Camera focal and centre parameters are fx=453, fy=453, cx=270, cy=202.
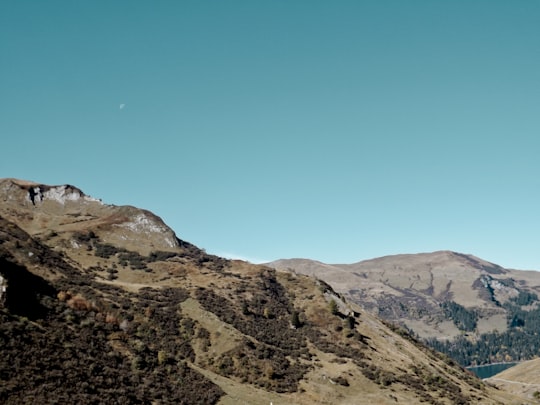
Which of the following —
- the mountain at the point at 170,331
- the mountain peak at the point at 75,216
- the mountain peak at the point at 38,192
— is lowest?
the mountain at the point at 170,331

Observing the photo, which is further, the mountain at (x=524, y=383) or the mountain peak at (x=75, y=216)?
the mountain at (x=524, y=383)

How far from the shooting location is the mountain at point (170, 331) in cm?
5203

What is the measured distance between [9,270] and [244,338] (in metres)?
44.4

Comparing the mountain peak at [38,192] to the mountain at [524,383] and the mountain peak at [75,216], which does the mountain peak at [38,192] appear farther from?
the mountain at [524,383]

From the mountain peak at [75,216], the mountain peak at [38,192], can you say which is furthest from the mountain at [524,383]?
the mountain peak at [38,192]

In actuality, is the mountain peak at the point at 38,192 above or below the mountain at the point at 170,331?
above

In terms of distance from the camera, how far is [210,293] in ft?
371

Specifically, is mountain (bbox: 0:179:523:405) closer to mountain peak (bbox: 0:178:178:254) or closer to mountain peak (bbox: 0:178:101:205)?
mountain peak (bbox: 0:178:178:254)

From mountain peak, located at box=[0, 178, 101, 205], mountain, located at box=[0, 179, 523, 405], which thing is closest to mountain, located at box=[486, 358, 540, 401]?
mountain, located at box=[0, 179, 523, 405]

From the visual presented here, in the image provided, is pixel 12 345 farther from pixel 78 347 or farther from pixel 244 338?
pixel 244 338

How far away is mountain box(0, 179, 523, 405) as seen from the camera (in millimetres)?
52031

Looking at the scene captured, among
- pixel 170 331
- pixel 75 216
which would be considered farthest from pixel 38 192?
pixel 170 331

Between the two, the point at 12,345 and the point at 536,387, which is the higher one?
the point at 12,345

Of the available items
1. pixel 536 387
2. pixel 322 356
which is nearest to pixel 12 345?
pixel 322 356
